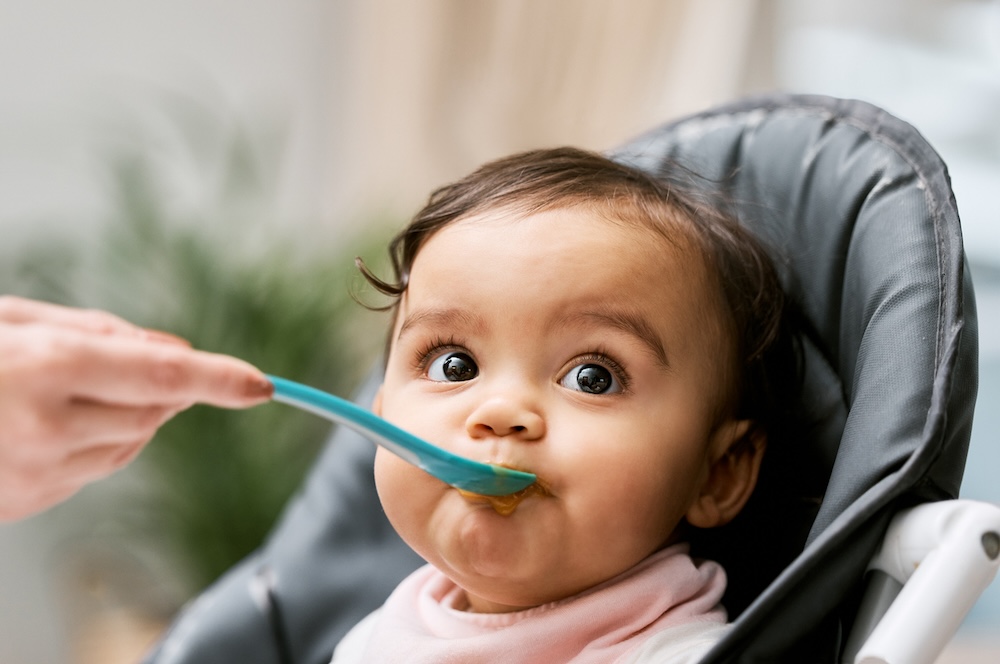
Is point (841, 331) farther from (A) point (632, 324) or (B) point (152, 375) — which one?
(B) point (152, 375)

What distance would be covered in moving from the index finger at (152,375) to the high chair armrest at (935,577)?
0.40 metres

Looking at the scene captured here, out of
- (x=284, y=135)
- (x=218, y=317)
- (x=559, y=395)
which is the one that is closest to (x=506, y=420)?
(x=559, y=395)

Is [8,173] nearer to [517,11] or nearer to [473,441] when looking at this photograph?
[517,11]

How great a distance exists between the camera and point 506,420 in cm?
77

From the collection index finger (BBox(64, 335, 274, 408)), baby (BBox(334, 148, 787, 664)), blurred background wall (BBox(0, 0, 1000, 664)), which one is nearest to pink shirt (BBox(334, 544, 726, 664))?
baby (BBox(334, 148, 787, 664))

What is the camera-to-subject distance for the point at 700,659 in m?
0.67

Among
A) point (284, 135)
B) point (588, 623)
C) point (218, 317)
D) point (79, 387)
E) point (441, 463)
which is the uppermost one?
point (79, 387)

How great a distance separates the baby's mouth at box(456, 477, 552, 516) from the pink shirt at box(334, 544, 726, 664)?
0.34ft

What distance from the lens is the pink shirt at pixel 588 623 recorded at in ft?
2.63

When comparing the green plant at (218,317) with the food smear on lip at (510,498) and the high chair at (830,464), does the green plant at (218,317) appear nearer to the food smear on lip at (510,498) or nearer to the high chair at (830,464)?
the high chair at (830,464)

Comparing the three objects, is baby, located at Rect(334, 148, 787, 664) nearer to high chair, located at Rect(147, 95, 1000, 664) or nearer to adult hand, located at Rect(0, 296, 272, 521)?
high chair, located at Rect(147, 95, 1000, 664)

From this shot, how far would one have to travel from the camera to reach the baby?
30.4 inches

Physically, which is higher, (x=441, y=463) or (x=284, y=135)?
(x=441, y=463)

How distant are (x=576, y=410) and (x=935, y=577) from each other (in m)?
0.27
